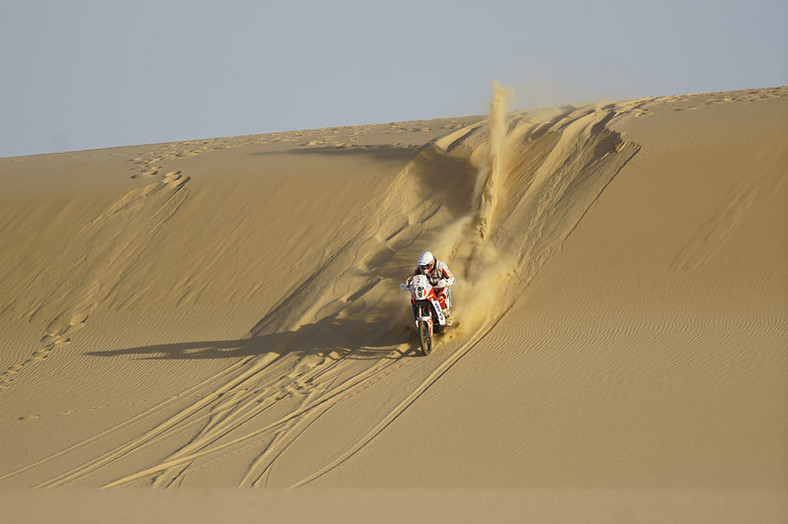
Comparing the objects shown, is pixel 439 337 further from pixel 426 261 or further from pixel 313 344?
pixel 313 344

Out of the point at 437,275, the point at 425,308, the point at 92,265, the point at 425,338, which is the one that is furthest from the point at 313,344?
the point at 92,265

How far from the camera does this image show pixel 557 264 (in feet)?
44.5

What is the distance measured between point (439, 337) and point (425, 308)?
828 millimetres

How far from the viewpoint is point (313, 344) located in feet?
41.8

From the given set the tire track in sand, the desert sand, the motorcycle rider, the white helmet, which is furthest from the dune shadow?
the tire track in sand

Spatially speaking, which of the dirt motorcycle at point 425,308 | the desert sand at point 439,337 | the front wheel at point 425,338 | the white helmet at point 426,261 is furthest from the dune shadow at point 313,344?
the white helmet at point 426,261

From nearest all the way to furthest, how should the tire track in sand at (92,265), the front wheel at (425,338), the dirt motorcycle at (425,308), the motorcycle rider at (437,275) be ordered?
the dirt motorcycle at (425,308), the front wheel at (425,338), the motorcycle rider at (437,275), the tire track in sand at (92,265)

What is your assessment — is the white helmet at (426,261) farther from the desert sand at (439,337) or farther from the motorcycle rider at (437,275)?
the desert sand at (439,337)

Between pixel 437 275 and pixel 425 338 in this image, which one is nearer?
pixel 425 338

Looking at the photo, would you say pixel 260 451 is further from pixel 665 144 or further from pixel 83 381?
pixel 665 144

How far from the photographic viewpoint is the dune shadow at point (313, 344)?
1232 cm

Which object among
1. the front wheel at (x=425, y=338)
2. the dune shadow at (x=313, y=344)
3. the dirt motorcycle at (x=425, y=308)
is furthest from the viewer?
the dune shadow at (x=313, y=344)

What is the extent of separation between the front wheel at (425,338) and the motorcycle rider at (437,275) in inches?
15.6

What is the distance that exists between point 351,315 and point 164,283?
4.36 m
